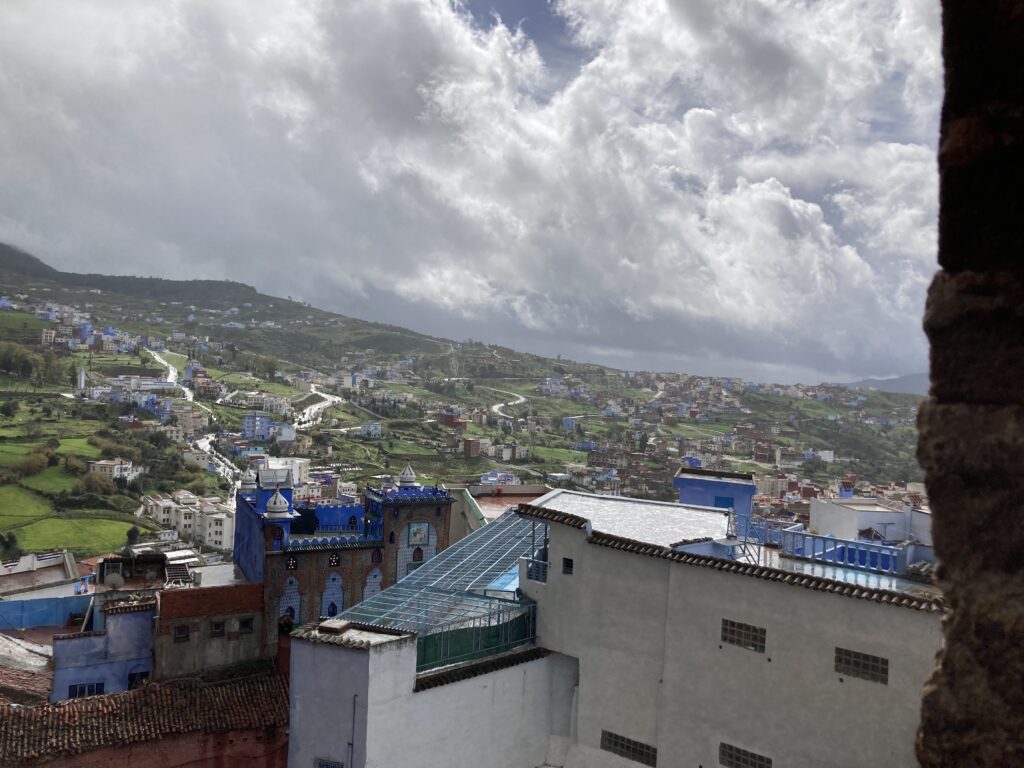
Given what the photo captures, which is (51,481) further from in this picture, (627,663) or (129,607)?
(627,663)

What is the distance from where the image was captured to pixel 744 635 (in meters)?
11.5

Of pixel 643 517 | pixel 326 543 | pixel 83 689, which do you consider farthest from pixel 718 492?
pixel 83 689

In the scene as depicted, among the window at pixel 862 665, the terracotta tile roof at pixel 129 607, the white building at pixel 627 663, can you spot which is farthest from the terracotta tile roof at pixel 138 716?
the window at pixel 862 665

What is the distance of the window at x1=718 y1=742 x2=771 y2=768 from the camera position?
37.0ft

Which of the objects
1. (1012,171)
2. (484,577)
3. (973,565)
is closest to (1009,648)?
(973,565)

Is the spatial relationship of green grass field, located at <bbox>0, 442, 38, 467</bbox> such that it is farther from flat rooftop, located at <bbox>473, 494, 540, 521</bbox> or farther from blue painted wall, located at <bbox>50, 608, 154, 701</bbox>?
blue painted wall, located at <bbox>50, 608, 154, 701</bbox>

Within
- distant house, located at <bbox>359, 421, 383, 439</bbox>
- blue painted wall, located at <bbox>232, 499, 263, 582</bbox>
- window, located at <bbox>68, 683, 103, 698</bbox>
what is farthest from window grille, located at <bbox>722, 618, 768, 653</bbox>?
distant house, located at <bbox>359, 421, 383, 439</bbox>

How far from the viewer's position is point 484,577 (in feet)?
50.2

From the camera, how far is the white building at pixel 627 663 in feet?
34.7

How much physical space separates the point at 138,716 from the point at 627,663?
32.1ft

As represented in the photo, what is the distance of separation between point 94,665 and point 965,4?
21336mm

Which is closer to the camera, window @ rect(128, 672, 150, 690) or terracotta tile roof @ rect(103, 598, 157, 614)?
terracotta tile roof @ rect(103, 598, 157, 614)

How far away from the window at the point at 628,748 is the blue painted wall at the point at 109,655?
39.2ft

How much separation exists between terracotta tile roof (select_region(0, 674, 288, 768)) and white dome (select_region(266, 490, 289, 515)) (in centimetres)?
417
